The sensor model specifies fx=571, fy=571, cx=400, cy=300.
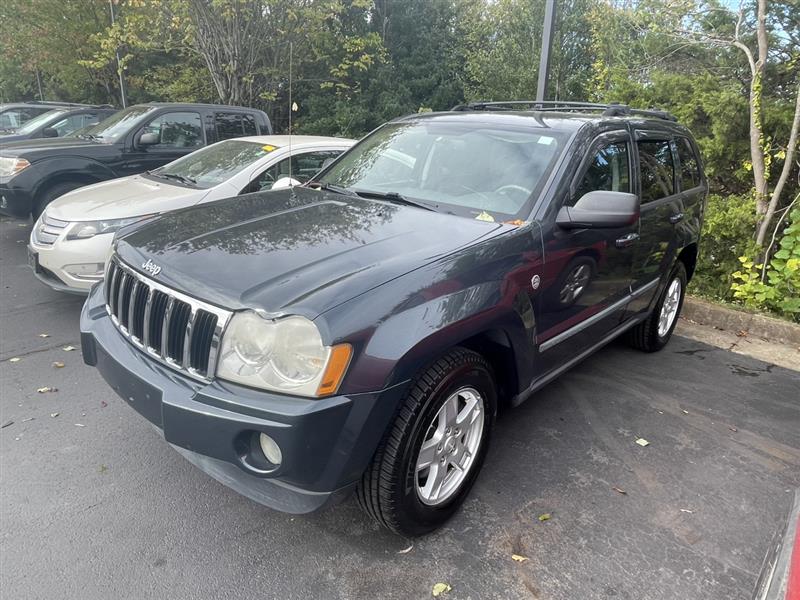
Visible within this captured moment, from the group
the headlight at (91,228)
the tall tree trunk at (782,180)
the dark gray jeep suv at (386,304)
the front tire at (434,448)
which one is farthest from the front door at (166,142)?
the tall tree trunk at (782,180)

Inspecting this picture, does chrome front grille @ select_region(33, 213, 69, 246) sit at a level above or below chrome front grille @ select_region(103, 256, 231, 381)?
below

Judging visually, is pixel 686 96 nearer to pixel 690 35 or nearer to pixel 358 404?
pixel 690 35

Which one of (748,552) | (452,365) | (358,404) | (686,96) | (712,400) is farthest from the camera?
(686,96)

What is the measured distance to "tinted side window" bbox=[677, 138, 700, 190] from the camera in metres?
4.41

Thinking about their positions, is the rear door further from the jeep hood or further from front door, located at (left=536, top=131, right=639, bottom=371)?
the jeep hood

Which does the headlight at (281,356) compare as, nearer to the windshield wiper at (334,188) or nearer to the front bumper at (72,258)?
the windshield wiper at (334,188)

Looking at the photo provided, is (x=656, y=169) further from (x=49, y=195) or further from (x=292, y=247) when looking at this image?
(x=49, y=195)

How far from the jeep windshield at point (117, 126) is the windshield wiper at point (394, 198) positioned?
5280 millimetres

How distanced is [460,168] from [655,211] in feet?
4.82

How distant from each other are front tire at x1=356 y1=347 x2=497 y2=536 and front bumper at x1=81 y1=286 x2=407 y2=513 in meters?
0.13

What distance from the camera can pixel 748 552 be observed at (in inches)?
99.9

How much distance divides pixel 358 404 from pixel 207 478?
1313 mm

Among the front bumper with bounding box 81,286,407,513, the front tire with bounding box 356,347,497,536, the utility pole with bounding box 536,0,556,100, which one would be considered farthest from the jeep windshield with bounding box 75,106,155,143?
the front tire with bounding box 356,347,497,536

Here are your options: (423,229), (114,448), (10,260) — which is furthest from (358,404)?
(10,260)
